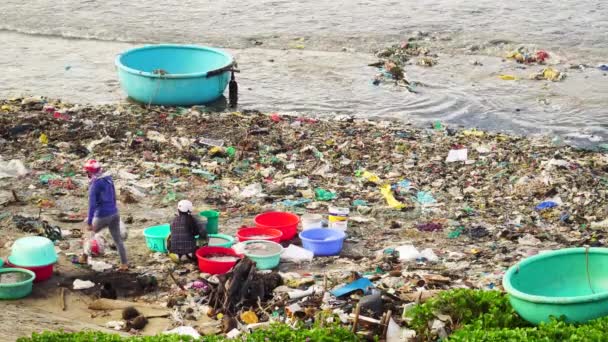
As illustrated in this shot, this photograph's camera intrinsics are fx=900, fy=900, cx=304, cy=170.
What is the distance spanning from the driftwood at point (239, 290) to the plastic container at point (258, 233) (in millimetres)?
1256

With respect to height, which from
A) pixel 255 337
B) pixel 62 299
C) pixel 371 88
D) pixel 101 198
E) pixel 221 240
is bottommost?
pixel 62 299

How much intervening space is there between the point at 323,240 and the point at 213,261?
121cm

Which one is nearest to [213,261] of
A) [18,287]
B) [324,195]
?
[18,287]

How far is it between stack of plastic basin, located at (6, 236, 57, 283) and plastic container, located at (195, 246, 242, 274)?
1.28 meters

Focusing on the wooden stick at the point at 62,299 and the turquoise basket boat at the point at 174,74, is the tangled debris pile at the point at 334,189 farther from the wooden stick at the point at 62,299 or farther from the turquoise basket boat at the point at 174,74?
the wooden stick at the point at 62,299

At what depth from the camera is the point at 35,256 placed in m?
7.75

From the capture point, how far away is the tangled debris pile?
7488 millimetres

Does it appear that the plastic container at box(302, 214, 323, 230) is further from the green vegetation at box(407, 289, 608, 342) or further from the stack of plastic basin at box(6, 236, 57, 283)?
the green vegetation at box(407, 289, 608, 342)

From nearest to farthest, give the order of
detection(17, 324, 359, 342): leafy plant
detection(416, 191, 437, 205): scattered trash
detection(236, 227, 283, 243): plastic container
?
detection(17, 324, 359, 342): leafy plant → detection(236, 227, 283, 243): plastic container → detection(416, 191, 437, 205): scattered trash

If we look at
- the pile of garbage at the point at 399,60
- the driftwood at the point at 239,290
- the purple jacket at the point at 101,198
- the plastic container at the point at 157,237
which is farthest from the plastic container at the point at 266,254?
the pile of garbage at the point at 399,60

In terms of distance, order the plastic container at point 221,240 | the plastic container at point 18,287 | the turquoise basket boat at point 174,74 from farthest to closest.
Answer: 1. the turquoise basket boat at point 174,74
2. the plastic container at point 221,240
3. the plastic container at point 18,287

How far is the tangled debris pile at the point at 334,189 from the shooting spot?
749 centimetres

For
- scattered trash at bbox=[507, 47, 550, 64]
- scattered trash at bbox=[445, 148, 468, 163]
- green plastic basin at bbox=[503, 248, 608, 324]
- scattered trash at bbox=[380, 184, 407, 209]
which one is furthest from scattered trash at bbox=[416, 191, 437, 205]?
scattered trash at bbox=[507, 47, 550, 64]

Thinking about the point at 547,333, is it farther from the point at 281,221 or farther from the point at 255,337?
the point at 281,221
